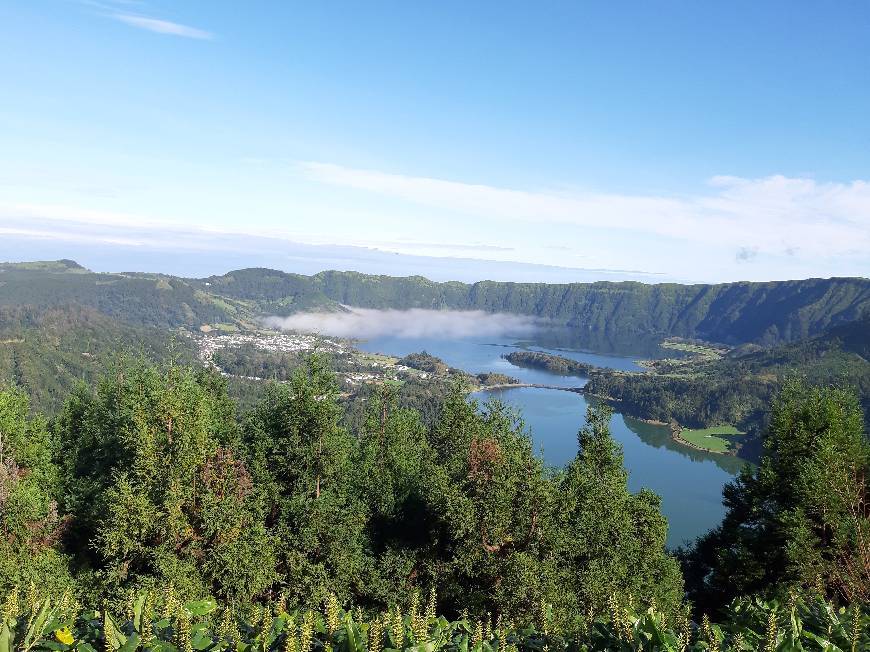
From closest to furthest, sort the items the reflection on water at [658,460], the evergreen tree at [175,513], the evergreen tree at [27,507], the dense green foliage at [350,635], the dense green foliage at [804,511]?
the dense green foliage at [350,635] → the evergreen tree at [175,513] → the evergreen tree at [27,507] → the dense green foliage at [804,511] → the reflection on water at [658,460]

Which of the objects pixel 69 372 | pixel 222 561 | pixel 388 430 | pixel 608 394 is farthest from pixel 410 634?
pixel 69 372

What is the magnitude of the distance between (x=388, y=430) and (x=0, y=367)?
6967 inches

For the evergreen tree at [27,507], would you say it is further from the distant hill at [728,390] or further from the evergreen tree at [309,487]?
the distant hill at [728,390]

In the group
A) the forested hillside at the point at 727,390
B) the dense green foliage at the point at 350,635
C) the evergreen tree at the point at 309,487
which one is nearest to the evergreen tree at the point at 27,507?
the evergreen tree at the point at 309,487

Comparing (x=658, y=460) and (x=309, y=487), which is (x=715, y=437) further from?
(x=309, y=487)

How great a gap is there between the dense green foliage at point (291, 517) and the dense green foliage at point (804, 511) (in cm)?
419

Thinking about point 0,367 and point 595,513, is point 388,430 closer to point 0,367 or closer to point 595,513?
point 595,513

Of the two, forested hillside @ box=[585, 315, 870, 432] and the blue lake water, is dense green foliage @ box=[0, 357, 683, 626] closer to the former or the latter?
the blue lake water

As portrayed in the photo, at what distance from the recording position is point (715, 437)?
145500mm

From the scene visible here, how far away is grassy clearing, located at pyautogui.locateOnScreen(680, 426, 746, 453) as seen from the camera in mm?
136125

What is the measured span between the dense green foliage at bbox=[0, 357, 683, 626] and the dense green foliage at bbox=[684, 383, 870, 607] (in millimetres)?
4195

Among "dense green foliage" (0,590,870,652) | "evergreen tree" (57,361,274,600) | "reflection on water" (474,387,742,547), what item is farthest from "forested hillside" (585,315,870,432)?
"dense green foliage" (0,590,870,652)

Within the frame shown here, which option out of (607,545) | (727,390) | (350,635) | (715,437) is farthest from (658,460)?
(350,635)

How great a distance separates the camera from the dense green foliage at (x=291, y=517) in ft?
53.7
